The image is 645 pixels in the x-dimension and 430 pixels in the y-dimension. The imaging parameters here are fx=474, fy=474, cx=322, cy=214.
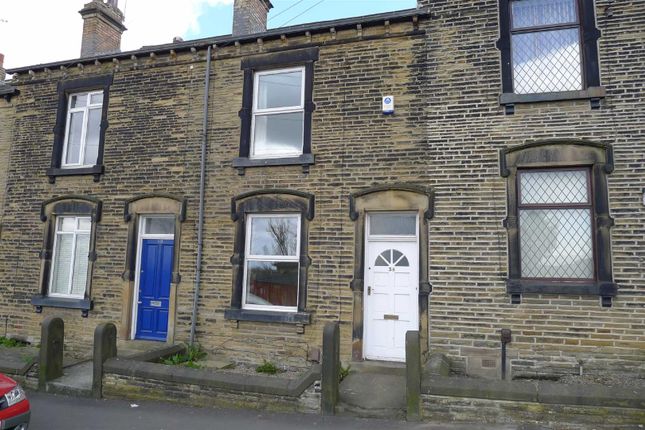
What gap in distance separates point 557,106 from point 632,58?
52.6 inches

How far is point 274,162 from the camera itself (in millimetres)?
8883

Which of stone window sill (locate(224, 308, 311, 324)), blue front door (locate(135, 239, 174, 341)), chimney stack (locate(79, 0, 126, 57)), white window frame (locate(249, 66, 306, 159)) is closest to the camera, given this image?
stone window sill (locate(224, 308, 311, 324))

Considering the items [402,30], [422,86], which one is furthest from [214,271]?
[402,30]

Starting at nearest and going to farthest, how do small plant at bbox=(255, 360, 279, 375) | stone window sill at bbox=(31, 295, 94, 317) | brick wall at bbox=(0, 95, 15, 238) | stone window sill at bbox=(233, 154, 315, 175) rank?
small plant at bbox=(255, 360, 279, 375) < stone window sill at bbox=(233, 154, 315, 175) < stone window sill at bbox=(31, 295, 94, 317) < brick wall at bbox=(0, 95, 15, 238)

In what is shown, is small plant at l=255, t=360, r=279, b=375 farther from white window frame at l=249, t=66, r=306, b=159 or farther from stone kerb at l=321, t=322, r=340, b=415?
white window frame at l=249, t=66, r=306, b=159

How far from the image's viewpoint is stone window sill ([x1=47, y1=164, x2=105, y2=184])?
10.0 m

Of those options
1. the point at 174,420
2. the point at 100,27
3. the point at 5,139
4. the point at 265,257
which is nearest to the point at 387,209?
the point at 265,257

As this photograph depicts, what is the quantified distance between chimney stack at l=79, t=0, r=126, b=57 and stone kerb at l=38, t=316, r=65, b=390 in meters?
7.40

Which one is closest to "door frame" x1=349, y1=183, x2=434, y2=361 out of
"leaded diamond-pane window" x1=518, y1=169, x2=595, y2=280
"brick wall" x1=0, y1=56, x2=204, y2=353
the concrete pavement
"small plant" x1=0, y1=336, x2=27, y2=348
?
"leaded diamond-pane window" x1=518, y1=169, x2=595, y2=280

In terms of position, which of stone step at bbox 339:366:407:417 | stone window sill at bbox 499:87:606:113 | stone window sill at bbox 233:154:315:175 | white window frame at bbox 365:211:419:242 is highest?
stone window sill at bbox 499:87:606:113

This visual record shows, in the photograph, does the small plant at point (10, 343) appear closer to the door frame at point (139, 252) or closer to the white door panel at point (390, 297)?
the door frame at point (139, 252)

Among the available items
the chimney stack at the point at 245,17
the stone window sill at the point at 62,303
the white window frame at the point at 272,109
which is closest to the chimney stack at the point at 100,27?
the chimney stack at the point at 245,17

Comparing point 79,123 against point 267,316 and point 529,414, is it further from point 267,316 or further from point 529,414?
point 529,414

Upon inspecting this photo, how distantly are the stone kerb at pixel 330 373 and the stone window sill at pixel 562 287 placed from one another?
9.81 feet
